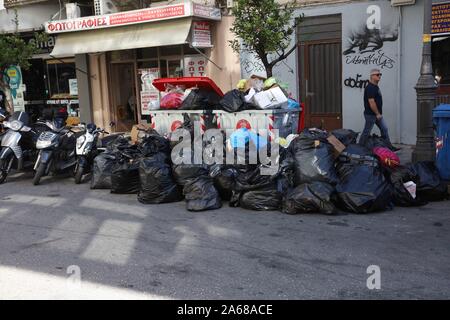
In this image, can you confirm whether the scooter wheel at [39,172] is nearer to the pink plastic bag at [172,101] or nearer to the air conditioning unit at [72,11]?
the pink plastic bag at [172,101]

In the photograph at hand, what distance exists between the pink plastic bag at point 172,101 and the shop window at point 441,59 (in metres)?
5.47

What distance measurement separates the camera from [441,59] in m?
10.5

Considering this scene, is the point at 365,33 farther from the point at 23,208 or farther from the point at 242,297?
the point at 242,297

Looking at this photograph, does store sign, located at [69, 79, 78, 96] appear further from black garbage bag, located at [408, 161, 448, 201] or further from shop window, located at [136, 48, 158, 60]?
black garbage bag, located at [408, 161, 448, 201]

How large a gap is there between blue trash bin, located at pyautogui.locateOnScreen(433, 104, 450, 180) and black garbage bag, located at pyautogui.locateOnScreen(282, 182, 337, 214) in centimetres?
170

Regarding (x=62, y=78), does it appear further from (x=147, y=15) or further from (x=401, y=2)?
(x=401, y=2)

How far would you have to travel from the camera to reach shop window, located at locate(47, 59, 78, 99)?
16.5 meters

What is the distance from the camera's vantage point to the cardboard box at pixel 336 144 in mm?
6766

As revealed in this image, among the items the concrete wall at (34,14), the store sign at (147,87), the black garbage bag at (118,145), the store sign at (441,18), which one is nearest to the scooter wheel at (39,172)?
the black garbage bag at (118,145)

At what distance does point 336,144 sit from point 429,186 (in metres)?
1.30

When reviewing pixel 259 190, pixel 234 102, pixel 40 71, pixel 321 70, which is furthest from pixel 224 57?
pixel 259 190

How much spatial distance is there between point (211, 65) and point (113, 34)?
2806mm

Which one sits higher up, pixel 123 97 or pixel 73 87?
pixel 73 87

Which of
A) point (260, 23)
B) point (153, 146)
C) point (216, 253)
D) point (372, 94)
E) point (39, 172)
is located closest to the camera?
point (216, 253)
